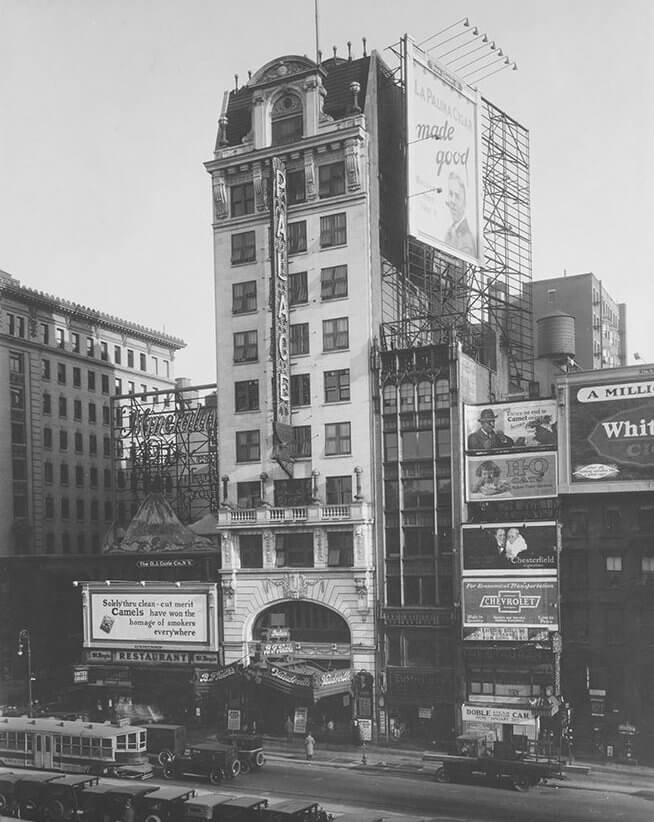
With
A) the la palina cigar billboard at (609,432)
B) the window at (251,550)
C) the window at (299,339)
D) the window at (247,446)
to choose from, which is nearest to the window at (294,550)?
the window at (251,550)

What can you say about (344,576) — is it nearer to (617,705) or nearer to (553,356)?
(617,705)

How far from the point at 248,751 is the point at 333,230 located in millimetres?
33031

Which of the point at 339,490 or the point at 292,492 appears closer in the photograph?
the point at 339,490

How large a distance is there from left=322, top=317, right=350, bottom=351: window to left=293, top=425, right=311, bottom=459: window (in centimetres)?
545

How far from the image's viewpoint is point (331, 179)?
2603 inches

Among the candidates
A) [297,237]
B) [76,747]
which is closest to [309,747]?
[76,747]

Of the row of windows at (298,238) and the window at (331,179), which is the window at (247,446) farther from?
the window at (331,179)

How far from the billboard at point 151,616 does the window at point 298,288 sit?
1988 centimetres

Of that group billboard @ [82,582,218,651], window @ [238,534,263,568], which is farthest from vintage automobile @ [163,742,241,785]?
window @ [238,534,263,568]

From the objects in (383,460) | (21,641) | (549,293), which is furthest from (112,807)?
(549,293)

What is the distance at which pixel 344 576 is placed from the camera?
63.3 metres

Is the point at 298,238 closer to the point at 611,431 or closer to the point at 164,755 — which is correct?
the point at 611,431

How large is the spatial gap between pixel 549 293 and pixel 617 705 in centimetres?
5302

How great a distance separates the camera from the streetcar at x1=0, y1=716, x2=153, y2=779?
49281mm
